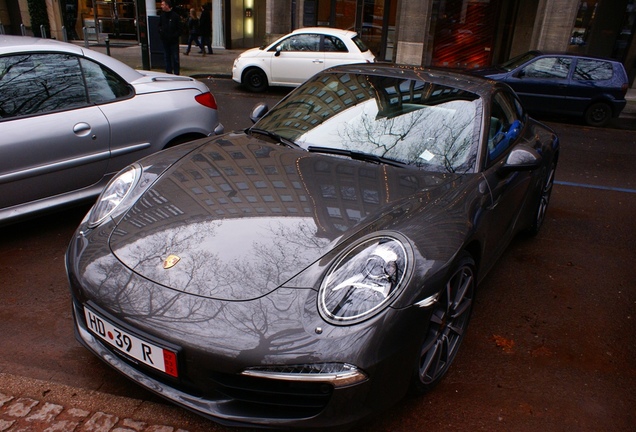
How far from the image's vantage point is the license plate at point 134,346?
2.09 meters

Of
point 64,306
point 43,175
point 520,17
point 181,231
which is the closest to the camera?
point 181,231

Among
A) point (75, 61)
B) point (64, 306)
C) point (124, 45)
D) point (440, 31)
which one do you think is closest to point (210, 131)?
point (75, 61)

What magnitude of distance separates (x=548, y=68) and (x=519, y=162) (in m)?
8.19

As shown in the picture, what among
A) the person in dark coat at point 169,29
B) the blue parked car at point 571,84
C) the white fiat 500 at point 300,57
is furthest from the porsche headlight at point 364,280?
the person in dark coat at point 169,29

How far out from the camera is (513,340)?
10.5ft

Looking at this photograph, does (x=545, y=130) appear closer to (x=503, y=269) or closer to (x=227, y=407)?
(x=503, y=269)

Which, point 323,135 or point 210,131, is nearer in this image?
point 323,135

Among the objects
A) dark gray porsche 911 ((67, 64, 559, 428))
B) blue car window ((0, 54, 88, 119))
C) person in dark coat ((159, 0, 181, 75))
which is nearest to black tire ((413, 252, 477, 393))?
dark gray porsche 911 ((67, 64, 559, 428))

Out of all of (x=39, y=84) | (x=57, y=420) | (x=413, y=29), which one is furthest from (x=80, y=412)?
(x=413, y=29)

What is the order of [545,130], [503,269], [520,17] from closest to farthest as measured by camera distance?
[503,269] < [545,130] < [520,17]

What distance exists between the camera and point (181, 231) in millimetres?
2471

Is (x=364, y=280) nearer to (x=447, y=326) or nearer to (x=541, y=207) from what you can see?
(x=447, y=326)

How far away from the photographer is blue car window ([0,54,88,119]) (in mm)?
3746

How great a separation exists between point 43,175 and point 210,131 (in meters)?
1.59
